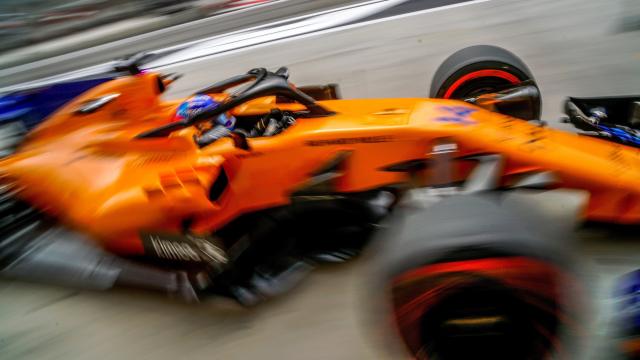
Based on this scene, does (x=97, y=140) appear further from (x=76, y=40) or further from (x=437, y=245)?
(x=76, y=40)

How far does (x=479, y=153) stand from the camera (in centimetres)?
209

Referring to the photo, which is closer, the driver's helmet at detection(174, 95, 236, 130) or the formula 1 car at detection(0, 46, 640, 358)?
the formula 1 car at detection(0, 46, 640, 358)

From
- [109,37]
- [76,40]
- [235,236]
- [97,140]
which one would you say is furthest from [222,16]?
[235,236]

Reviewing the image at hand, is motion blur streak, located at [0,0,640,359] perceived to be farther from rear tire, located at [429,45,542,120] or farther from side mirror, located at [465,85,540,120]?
rear tire, located at [429,45,542,120]

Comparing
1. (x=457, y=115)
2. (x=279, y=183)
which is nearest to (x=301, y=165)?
(x=279, y=183)

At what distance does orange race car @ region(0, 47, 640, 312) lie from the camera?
2078mm

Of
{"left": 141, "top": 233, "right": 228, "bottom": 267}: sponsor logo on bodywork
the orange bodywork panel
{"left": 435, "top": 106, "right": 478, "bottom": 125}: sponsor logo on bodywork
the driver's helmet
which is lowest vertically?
{"left": 141, "top": 233, "right": 228, "bottom": 267}: sponsor logo on bodywork

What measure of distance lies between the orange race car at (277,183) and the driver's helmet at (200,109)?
0.05 m

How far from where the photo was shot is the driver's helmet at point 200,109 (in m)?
2.54

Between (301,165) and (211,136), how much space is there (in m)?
0.46

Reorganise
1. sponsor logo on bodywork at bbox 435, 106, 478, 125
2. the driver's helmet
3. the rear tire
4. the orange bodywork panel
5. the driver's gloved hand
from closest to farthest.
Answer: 1. the orange bodywork panel
2. sponsor logo on bodywork at bbox 435, 106, 478, 125
3. the driver's gloved hand
4. the driver's helmet
5. the rear tire

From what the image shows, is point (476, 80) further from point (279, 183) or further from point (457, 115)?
point (279, 183)

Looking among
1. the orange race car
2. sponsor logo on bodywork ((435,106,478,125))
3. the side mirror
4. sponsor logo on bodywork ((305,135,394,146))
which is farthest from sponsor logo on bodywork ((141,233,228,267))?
the side mirror

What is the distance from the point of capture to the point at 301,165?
2.23 metres
